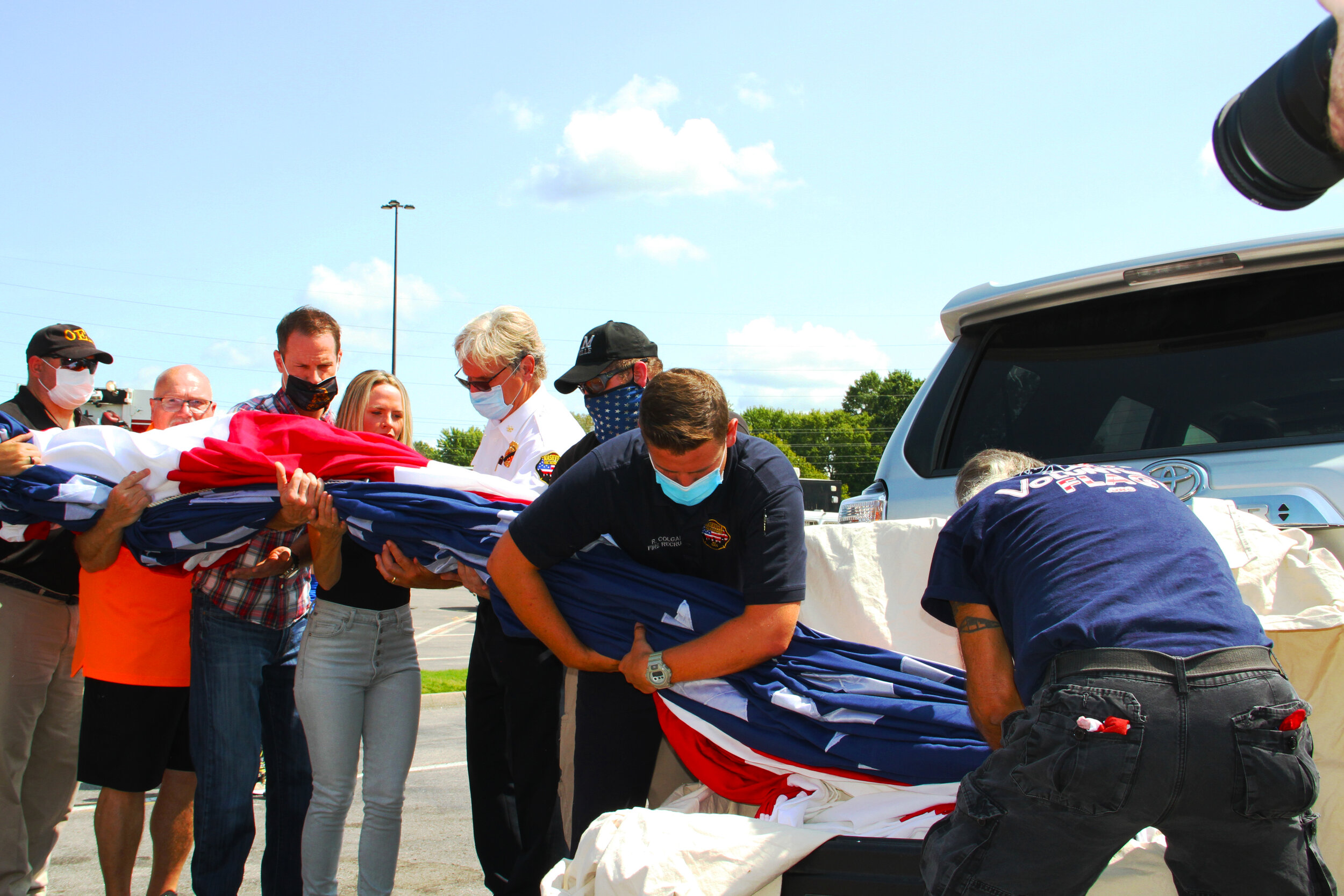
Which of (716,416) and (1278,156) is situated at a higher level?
(1278,156)

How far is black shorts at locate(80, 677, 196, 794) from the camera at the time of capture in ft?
10.9

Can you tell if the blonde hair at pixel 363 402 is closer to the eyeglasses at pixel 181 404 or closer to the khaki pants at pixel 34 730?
the eyeglasses at pixel 181 404

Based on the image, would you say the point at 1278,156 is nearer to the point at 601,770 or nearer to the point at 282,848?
the point at 601,770

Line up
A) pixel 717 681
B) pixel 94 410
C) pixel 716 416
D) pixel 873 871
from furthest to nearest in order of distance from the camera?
pixel 94 410, pixel 717 681, pixel 716 416, pixel 873 871

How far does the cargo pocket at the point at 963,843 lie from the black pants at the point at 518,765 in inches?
64.8

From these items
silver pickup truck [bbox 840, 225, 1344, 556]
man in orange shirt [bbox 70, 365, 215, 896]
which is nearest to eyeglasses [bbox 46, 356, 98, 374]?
man in orange shirt [bbox 70, 365, 215, 896]

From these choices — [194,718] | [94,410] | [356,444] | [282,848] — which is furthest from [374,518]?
[94,410]

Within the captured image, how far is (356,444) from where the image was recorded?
10.8 feet

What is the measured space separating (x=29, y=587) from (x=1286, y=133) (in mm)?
4110

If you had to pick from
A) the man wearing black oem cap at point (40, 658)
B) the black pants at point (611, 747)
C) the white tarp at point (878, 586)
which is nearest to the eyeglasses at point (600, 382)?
the white tarp at point (878, 586)

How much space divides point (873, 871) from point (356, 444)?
6.99 ft

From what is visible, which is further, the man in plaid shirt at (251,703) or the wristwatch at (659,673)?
the man in plaid shirt at (251,703)

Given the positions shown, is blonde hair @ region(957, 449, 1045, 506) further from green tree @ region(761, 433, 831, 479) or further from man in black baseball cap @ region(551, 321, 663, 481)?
green tree @ region(761, 433, 831, 479)

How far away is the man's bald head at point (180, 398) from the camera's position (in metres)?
3.67
